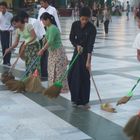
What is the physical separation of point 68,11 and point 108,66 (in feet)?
115

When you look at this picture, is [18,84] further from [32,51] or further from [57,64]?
[32,51]

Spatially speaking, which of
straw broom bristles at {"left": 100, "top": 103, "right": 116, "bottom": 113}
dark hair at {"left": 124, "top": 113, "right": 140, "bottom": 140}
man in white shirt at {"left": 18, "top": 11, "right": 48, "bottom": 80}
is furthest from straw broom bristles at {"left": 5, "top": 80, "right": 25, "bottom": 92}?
dark hair at {"left": 124, "top": 113, "right": 140, "bottom": 140}

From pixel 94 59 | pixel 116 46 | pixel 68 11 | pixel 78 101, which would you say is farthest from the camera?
pixel 68 11

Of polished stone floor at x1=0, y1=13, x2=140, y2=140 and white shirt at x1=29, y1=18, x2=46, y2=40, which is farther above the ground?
white shirt at x1=29, y1=18, x2=46, y2=40

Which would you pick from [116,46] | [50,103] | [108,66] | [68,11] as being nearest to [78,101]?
[50,103]

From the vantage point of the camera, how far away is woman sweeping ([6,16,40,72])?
8.44 meters

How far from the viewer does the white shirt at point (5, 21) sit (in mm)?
11531

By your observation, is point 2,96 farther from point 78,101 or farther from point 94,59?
point 94,59

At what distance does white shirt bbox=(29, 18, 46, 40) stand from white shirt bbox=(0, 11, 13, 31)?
8.67 ft

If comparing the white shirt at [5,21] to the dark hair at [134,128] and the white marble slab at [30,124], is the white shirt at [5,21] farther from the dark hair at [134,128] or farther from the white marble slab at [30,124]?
the dark hair at [134,128]

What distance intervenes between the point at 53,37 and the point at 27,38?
4.27 feet

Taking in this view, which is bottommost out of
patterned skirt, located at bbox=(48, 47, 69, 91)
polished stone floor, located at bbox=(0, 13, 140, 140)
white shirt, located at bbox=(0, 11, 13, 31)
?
polished stone floor, located at bbox=(0, 13, 140, 140)

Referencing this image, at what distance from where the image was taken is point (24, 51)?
8.93m

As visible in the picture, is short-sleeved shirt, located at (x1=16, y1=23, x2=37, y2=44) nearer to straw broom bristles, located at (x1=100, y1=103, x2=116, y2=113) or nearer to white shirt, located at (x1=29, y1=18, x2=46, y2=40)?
white shirt, located at (x1=29, y1=18, x2=46, y2=40)
